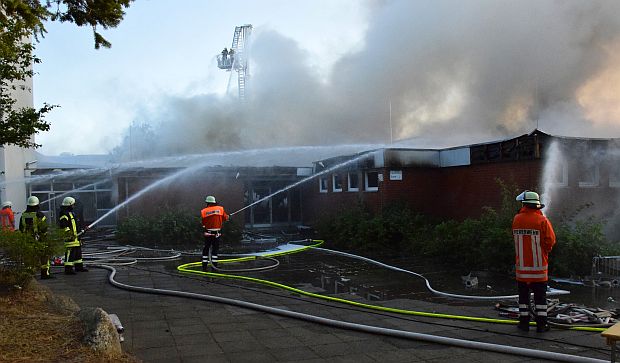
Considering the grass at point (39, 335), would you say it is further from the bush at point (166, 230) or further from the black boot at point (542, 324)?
the bush at point (166, 230)

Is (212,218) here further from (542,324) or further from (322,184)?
(322,184)

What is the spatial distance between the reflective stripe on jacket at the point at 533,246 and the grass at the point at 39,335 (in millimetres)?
4127

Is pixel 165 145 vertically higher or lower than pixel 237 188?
higher

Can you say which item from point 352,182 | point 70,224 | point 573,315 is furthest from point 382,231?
point 70,224

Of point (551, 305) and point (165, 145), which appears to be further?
point (165, 145)

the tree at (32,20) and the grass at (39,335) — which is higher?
the tree at (32,20)

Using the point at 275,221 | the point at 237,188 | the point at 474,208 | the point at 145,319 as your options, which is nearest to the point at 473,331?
the point at 145,319

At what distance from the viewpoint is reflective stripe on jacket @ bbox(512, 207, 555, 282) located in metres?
5.45

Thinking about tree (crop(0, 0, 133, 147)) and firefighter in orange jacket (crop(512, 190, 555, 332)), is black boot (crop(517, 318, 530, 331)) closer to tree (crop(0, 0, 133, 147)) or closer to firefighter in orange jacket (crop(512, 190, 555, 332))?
firefighter in orange jacket (crop(512, 190, 555, 332))

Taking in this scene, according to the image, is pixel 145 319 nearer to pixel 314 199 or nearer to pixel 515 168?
pixel 515 168

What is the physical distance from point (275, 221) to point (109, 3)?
16.1 m

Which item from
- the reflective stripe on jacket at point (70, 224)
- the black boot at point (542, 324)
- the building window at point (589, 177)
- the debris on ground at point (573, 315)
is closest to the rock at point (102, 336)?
the black boot at point (542, 324)

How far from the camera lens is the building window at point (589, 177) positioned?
12203 millimetres

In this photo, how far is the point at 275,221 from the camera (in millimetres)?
20562
